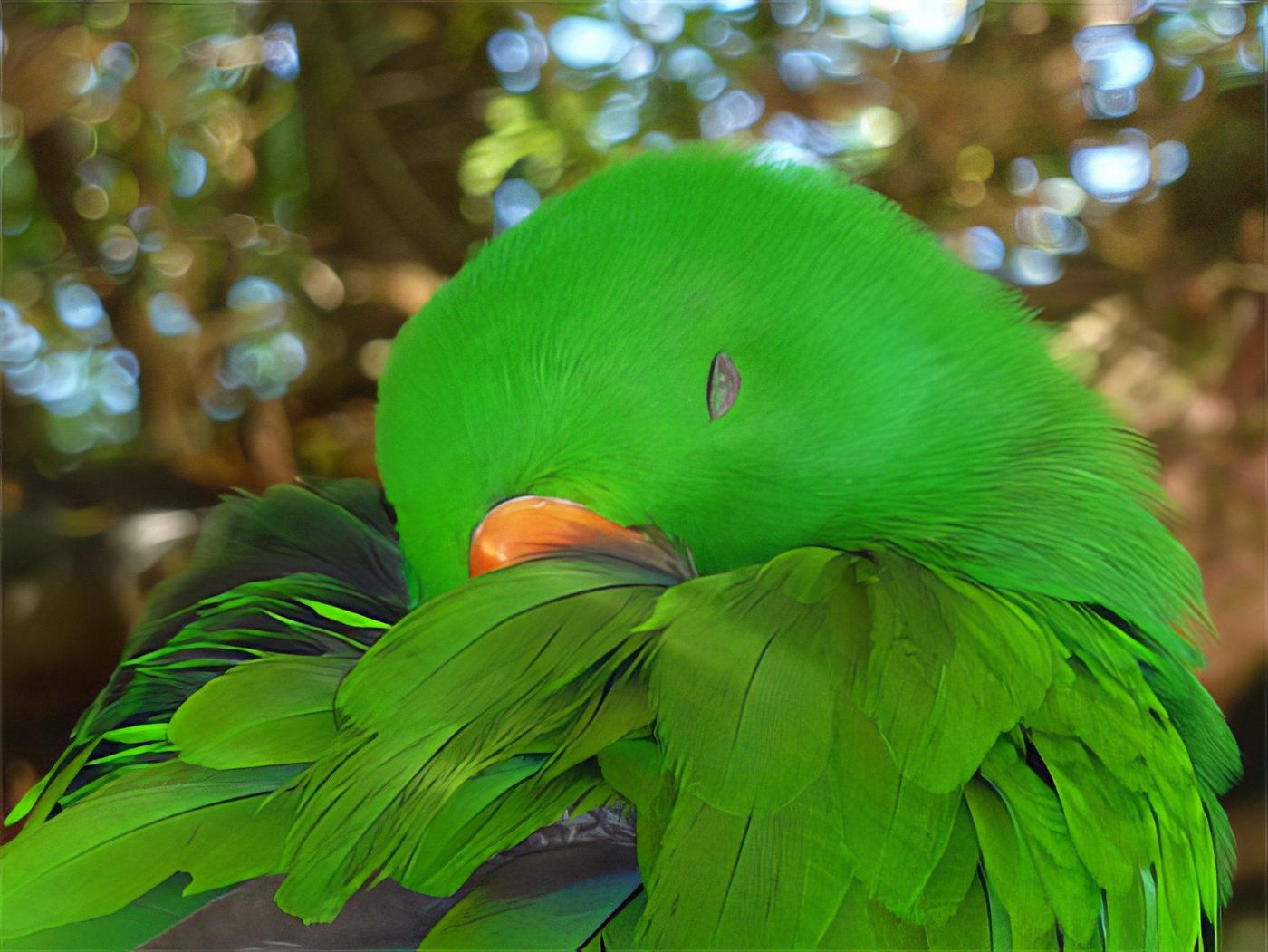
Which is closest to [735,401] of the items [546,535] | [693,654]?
[546,535]

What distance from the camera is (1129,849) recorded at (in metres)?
0.46

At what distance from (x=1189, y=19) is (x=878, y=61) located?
0.36 meters

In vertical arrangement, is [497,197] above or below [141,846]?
below

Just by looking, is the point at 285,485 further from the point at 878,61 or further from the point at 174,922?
the point at 878,61

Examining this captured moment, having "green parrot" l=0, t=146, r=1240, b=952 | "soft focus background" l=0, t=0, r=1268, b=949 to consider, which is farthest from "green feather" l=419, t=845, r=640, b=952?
"soft focus background" l=0, t=0, r=1268, b=949

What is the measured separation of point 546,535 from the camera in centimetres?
62

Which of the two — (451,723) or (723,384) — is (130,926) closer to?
(451,723)

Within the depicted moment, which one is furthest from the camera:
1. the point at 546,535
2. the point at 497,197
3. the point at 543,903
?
the point at 497,197

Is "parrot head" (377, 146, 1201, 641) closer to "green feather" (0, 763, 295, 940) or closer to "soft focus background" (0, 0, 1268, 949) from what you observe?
"green feather" (0, 763, 295, 940)

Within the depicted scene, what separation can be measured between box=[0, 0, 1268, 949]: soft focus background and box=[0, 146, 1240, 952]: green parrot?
762 millimetres

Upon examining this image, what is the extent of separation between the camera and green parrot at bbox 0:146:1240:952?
399 millimetres

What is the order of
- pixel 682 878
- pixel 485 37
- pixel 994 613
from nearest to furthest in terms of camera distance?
pixel 682 878
pixel 994 613
pixel 485 37

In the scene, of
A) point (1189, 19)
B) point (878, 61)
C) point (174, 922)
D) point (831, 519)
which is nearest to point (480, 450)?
point (831, 519)

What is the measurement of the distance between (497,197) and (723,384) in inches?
36.4
